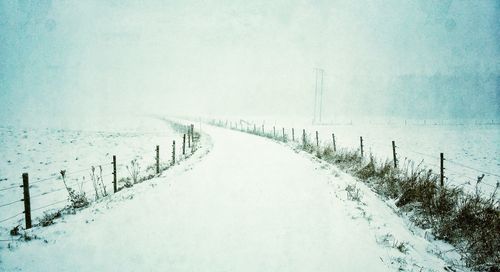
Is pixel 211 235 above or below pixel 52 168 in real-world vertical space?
above

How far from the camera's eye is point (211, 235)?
612cm

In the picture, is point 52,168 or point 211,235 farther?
point 52,168

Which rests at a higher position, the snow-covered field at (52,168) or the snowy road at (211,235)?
the snowy road at (211,235)

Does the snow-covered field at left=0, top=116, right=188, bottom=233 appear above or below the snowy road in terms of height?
below

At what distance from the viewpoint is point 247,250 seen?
546cm

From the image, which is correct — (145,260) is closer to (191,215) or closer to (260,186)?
(191,215)

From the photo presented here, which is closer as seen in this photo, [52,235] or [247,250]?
[247,250]

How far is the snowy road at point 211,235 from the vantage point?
5.11 meters

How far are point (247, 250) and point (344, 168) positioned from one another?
9.71 m

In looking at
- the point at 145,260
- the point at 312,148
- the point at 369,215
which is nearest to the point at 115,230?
the point at 145,260

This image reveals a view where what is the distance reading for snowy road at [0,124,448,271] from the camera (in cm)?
511

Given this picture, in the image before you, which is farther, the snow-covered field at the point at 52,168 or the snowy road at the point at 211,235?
the snow-covered field at the point at 52,168

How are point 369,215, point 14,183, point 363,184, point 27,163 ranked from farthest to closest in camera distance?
→ point 27,163
point 14,183
point 363,184
point 369,215

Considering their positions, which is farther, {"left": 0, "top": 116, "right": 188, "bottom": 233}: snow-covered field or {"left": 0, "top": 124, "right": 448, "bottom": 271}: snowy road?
{"left": 0, "top": 116, "right": 188, "bottom": 233}: snow-covered field
